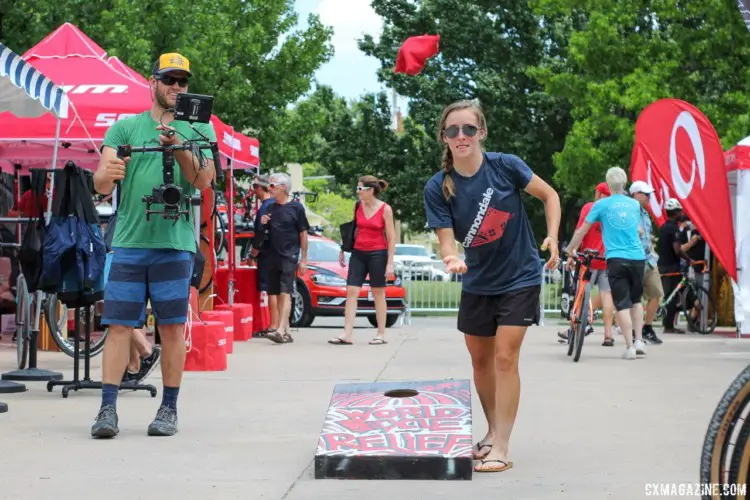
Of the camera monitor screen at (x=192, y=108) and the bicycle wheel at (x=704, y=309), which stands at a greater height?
the camera monitor screen at (x=192, y=108)

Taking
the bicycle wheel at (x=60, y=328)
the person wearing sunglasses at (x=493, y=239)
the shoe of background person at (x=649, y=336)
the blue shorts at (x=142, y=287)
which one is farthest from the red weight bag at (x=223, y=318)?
the person wearing sunglasses at (x=493, y=239)

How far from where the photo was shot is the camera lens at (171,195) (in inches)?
279

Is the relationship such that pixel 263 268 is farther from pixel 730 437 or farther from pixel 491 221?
pixel 730 437

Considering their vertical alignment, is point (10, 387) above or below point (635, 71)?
below

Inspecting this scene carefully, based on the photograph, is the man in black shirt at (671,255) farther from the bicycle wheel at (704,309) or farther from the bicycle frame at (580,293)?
the bicycle frame at (580,293)

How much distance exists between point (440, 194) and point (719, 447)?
2926 mm

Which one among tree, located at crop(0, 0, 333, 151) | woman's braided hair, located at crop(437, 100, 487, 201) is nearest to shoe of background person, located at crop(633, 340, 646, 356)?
woman's braided hair, located at crop(437, 100, 487, 201)

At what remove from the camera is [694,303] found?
757 inches

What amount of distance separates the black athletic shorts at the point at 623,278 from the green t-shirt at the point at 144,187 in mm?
6778

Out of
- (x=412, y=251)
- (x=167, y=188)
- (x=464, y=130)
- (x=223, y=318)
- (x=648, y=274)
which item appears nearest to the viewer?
(x=464, y=130)

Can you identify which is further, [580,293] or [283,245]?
[283,245]

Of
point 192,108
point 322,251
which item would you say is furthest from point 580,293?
point 322,251

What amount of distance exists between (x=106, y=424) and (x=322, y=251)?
14.1 meters

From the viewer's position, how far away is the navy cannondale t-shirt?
650cm
